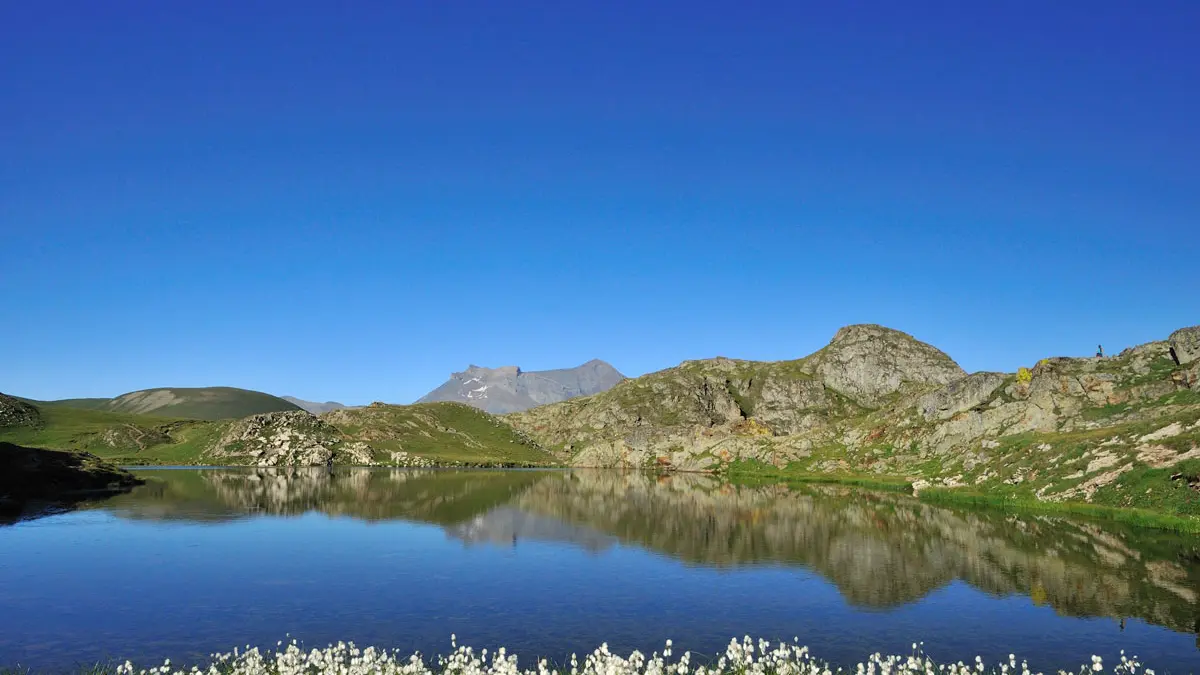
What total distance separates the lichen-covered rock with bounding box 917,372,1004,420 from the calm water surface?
71.3 metres

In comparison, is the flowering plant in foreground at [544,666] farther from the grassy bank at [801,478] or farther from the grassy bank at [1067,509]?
the grassy bank at [801,478]

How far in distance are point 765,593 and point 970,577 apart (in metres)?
16.1

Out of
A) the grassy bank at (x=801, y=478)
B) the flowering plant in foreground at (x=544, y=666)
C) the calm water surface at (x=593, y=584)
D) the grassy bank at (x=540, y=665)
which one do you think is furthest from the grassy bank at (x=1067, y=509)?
the flowering plant in foreground at (x=544, y=666)

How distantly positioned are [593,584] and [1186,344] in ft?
402

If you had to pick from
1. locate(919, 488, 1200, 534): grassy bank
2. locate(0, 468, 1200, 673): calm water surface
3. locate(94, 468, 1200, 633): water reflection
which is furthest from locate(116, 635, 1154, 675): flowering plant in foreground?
locate(919, 488, 1200, 534): grassy bank

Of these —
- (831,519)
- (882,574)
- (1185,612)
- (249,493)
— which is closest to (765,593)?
(882,574)

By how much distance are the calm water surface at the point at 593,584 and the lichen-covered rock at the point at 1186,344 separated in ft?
196

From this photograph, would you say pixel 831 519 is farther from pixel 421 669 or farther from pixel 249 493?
pixel 249 493

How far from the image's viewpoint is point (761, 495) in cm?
12925

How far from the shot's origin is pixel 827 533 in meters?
76.1

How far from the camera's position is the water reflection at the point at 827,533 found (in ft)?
155

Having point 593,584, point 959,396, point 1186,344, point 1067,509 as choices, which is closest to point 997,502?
point 1067,509

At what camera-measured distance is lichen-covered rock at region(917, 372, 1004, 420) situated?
15575cm

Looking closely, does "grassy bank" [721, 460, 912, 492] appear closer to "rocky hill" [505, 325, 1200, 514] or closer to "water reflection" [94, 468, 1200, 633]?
"rocky hill" [505, 325, 1200, 514]
